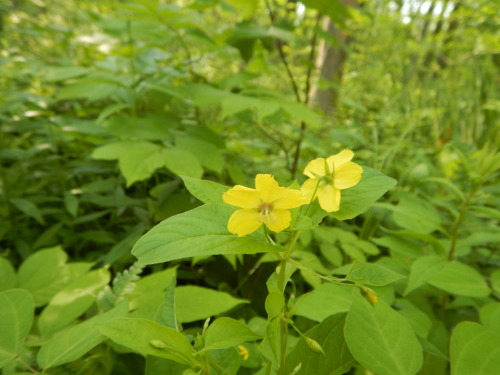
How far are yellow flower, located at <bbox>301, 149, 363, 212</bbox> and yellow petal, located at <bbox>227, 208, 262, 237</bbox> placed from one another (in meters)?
0.08

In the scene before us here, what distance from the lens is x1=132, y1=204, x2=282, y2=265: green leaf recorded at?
0.37 metres

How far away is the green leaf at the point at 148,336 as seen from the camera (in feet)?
1.25

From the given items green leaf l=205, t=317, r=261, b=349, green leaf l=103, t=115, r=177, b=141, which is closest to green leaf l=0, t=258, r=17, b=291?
green leaf l=103, t=115, r=177, b=141

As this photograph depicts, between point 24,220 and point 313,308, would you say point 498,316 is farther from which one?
point 24,220

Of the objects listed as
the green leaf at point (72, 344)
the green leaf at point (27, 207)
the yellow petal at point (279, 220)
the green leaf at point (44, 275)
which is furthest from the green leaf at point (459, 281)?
the green leaf at point (27, 207)

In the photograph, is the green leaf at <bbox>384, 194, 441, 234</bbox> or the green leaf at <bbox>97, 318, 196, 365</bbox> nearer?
the green leaf at <bbox>97, 318, 196, 365</bbox>

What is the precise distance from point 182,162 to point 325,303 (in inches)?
25.1

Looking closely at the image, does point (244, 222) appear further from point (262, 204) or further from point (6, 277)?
point (6, 277)

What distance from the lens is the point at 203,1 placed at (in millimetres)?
1345

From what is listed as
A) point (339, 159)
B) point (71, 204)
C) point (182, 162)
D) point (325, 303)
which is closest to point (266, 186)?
point (339, 159)

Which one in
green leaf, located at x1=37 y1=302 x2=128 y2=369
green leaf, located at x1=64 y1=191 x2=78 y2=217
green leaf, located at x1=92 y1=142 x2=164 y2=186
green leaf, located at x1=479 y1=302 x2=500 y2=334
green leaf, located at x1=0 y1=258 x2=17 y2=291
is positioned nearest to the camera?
green leaf, located at x1=37 y1=302 x2=128 y2=369

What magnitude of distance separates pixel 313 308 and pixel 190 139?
79cm

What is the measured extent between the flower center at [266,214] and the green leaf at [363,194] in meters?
0.09

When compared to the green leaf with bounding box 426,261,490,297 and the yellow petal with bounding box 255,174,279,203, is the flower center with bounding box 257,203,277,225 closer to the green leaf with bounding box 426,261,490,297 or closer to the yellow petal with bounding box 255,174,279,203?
the yellow petal with bounding box 255,174,279,203
